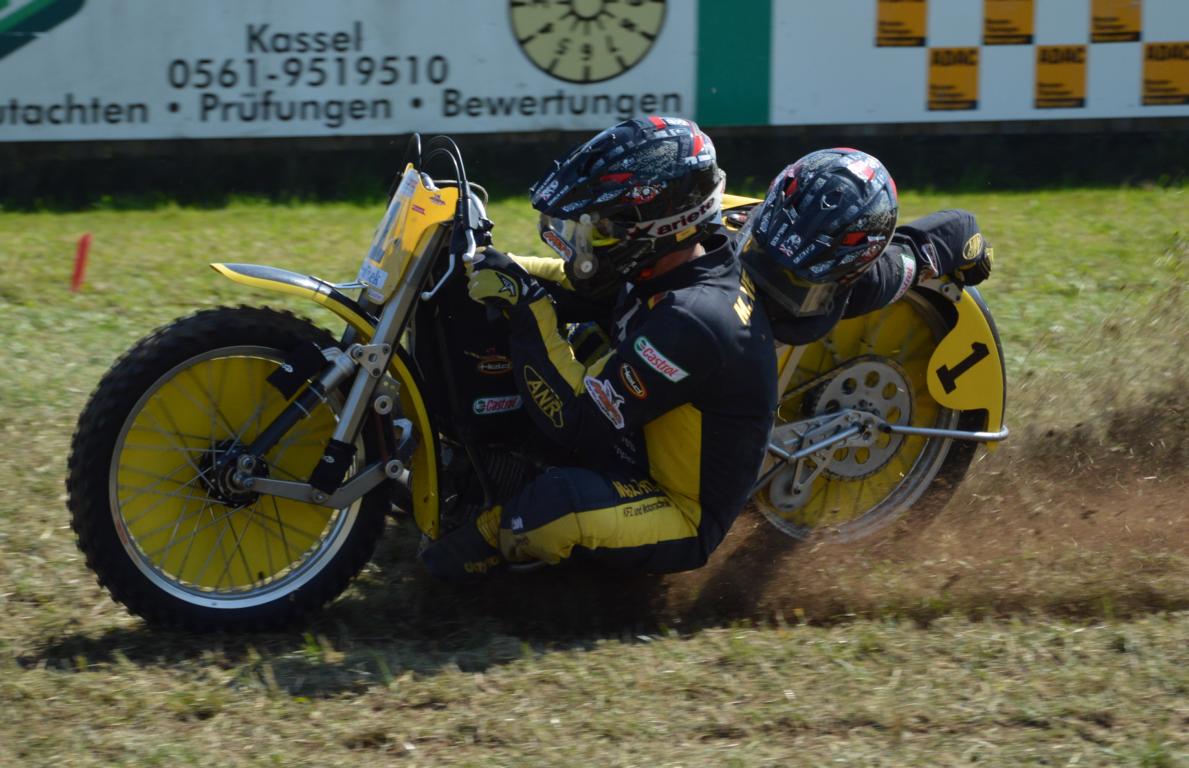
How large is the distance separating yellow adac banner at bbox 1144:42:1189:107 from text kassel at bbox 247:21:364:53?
5.68m

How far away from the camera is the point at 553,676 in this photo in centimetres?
402

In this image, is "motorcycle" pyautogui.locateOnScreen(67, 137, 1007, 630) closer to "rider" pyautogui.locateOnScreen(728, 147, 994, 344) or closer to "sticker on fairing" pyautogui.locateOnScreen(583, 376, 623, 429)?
"sticker on fairing" pyautogui.locateOnScreen(583, 376, 623, 429)

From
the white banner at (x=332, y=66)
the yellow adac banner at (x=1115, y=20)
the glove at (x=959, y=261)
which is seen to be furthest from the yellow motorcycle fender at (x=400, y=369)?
the yellow adac banner at (x=1115, y=20)

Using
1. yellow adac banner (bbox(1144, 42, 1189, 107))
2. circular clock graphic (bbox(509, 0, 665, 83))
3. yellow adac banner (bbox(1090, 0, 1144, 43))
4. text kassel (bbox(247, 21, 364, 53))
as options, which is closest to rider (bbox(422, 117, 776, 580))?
circular clock graphic (bbox(509, 0, 665, 83))

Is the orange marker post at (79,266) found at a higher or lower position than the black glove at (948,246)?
lower

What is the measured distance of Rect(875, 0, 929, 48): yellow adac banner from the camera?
10.8 metres

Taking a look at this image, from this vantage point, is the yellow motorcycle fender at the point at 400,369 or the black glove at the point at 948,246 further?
the black glove at the point at 948,246

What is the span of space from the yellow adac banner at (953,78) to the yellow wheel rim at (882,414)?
20.2 feet

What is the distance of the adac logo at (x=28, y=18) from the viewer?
1033cm

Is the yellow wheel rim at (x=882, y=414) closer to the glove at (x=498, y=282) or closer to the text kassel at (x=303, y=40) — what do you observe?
the glove at (x=498, y=282)

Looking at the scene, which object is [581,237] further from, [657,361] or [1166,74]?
[1166,74]

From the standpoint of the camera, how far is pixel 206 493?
4.30 m

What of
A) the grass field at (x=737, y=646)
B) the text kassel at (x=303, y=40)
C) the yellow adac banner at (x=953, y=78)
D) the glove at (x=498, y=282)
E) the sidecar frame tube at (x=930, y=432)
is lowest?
the grass field at (x=737, y=646)

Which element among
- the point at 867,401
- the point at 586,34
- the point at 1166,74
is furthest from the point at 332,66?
the point at 867,401
